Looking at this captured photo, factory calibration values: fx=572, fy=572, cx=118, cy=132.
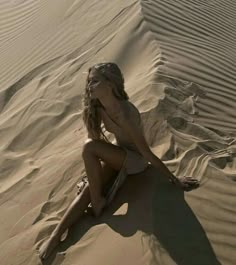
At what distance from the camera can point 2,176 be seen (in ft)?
18.0

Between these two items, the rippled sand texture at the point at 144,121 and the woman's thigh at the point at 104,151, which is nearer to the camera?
the rippled sand texture at the point at 144,121

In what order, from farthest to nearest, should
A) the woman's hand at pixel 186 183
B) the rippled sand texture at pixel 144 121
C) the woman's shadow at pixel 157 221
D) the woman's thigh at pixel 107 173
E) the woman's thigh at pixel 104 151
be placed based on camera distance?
the woman's thigh at pixel 107 173 < the woman's hand at pixel 186 183 < the woman's thigh at pixel 104 151 < the rippled sand texture at pixel 144 121 < the woman's shadow at pixel 157 221

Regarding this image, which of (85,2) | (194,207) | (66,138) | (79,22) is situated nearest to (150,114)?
(66,138)

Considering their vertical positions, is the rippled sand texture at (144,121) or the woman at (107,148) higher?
the woman at (107,148)

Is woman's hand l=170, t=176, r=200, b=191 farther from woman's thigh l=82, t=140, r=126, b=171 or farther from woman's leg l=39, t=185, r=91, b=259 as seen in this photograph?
woman's leg l=39, t=185, r=91, b=259

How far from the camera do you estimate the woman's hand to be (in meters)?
4.49

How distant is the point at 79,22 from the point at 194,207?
462 centimetres

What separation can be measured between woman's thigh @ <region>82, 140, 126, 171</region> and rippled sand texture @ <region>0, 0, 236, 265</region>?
0.99 feet

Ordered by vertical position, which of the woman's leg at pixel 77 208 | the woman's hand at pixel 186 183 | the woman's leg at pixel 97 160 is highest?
the woman's leg at pixel 97 160

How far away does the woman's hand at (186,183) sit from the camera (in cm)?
449

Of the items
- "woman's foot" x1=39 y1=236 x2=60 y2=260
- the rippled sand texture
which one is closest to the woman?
"woman's foot" x1=39 y1=236 x2=60 y2=260

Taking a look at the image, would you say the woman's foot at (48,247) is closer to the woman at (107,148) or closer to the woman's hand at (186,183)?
the woman at (107,148)

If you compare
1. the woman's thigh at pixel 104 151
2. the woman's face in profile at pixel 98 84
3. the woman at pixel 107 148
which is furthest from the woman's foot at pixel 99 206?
the woman's face in profile at pixel 98 84

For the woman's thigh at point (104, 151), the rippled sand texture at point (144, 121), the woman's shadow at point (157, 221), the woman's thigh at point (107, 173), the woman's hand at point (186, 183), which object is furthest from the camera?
the woman's thigh at point (107, 173)
